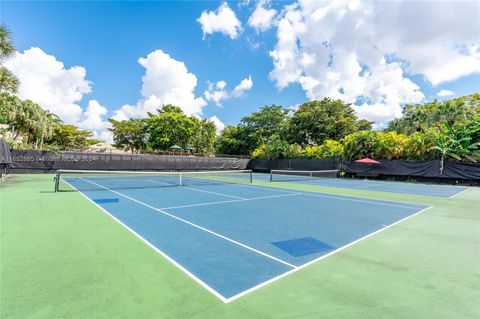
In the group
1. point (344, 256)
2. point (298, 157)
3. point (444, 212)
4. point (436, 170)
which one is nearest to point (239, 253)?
point (344, 256)

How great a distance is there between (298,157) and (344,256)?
85.7ft

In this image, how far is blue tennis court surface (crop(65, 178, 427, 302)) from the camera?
331 cm

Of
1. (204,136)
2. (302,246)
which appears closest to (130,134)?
(204,136)

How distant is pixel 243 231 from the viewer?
509cm

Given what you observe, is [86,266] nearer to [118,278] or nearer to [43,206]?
[118,278]

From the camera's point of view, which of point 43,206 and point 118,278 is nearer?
point 118,278

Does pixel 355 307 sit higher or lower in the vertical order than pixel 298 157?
lower

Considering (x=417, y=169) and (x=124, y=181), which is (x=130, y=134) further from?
(x=417, y=169)

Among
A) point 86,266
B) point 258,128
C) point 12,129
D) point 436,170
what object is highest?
point 258,128

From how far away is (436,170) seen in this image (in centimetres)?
1828

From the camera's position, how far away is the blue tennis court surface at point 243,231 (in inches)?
130

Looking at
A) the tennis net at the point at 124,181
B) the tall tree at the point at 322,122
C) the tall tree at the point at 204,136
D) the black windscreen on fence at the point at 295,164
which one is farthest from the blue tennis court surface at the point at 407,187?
the tall tree at the point at 204,136

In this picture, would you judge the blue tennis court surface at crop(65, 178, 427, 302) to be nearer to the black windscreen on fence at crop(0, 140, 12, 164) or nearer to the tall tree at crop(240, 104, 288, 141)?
the black windscreen on fence at crop(0, 140, 12, 164)

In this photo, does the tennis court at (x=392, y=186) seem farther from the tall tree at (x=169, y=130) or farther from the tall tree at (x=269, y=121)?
the tall tree at (x=169, y=130)
